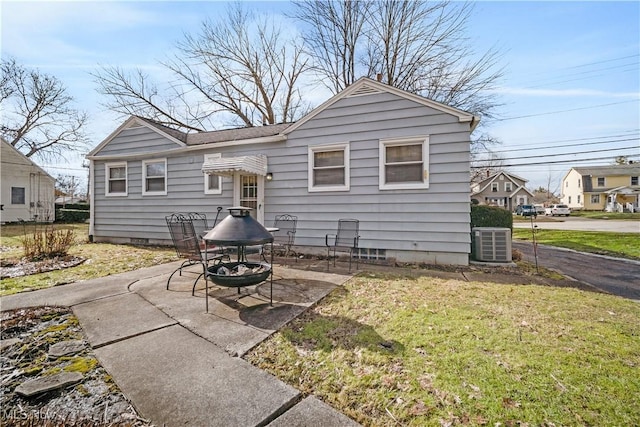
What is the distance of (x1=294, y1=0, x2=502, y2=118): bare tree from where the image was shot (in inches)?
484

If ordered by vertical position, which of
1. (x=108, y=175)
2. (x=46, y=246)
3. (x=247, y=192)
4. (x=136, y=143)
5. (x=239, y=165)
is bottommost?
(x=46, y=246)

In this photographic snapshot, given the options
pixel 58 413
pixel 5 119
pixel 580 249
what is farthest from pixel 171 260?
pixel 5 119

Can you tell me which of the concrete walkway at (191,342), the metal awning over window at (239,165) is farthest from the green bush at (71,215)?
the concrete walkway at (191,342)

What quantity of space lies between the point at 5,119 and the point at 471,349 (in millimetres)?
32122

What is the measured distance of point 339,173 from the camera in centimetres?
673

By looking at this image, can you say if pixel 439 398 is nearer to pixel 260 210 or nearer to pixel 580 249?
pixel 260 210

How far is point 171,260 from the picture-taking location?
21.0 feet

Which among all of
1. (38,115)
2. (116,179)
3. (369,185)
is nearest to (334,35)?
(369,185)

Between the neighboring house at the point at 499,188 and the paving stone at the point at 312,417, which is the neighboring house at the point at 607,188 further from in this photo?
the paving stone at the point at 312,417

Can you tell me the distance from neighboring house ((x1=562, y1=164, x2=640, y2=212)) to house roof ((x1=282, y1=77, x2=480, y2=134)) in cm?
4101

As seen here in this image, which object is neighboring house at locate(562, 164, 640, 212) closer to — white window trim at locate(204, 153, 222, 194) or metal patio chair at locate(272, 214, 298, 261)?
metal patio chair at locate(272, 214, 298, 261)

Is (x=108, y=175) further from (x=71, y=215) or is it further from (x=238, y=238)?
(x=71, y=215)

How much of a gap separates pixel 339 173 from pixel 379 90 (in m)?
2.14

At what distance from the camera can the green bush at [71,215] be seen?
1884 cm
